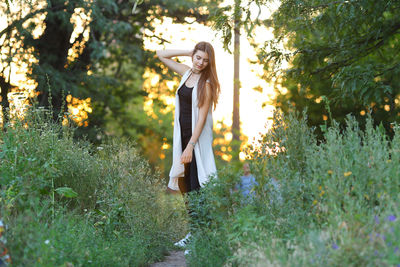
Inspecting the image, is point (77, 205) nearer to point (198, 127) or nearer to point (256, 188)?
point (198, 127)

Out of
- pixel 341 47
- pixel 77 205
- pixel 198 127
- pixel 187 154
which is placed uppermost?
pixel 341 47

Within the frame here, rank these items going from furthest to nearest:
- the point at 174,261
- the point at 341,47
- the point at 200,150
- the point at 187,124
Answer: the point at 341,47
the point at 187,124
the point at 200,150
the point at 174,261

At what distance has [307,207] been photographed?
416 cm

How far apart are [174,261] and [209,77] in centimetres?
196

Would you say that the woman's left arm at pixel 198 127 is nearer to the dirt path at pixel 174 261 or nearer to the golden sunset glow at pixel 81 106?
the dirt path at pixel 174 261

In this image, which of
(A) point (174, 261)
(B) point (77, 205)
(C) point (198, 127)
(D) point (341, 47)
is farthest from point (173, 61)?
(D) point (341, 47)

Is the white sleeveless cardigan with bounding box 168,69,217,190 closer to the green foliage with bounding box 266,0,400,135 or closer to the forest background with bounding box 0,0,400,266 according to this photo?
the forest background with bounding box 0,0,400,266

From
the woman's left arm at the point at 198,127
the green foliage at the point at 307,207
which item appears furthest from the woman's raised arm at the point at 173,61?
the green foliage at the point at 307,207

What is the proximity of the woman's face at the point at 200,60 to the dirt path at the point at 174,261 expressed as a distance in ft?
6.60

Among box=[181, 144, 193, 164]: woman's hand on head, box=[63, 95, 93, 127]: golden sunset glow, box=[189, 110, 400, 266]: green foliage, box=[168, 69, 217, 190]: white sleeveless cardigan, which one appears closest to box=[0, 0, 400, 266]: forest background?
box=[189, 110, 400, 266]: green foliage

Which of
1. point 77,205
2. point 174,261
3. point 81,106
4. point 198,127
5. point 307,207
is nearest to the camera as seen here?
point 307,207

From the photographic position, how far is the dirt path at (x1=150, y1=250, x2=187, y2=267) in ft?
17.1

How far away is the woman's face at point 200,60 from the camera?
18.7ft

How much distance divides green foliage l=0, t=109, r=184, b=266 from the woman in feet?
1.62
